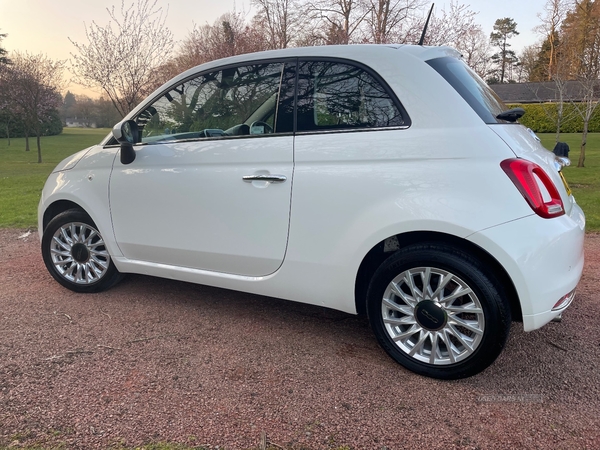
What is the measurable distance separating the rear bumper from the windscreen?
2.09 feet

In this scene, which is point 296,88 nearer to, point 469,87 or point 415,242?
point 469,87

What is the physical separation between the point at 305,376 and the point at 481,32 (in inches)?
775

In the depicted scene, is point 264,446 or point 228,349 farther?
point 228,349

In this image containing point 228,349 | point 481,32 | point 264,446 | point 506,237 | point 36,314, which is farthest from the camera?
point 481,32

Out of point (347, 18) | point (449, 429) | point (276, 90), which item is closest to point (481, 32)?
point (347, 18)

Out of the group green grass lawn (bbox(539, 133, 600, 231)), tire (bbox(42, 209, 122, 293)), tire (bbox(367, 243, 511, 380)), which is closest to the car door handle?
tire (bbox(367, 243, 511, 380))

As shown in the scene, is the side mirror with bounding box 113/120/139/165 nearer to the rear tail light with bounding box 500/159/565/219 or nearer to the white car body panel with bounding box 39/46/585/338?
the white car body panel with bounding box 39/46/585/338

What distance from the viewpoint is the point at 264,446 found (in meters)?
2.20

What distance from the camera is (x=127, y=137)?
3.63m

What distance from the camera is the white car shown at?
2.48 meters

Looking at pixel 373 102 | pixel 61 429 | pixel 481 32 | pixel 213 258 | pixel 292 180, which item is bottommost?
pixel 61 429

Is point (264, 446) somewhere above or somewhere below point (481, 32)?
below

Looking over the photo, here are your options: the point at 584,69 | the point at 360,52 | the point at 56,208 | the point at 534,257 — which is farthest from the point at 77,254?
the point at 584,69

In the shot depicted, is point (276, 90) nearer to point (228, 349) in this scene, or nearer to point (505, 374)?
point (228, 349)
